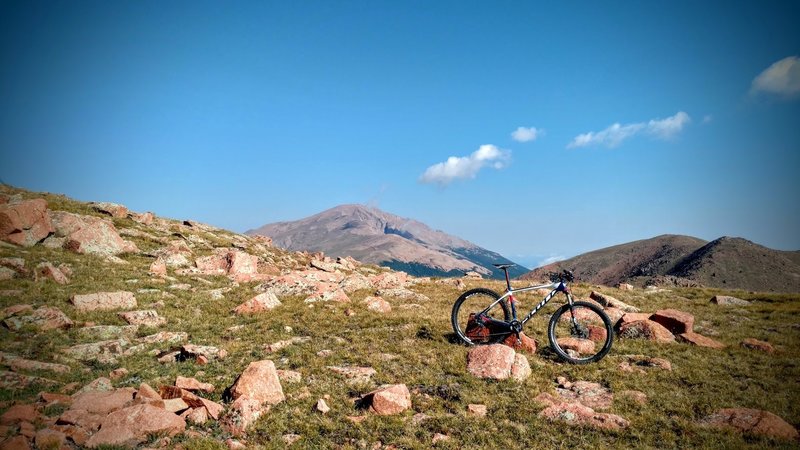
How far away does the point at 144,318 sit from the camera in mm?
16469

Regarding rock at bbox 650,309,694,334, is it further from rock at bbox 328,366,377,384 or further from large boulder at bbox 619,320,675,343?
rock at bbox 328,366,377,384

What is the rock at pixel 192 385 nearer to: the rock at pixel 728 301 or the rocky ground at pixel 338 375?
the rocky ground at pixel 338 375

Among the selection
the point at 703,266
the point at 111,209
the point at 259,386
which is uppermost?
the point at 111,209

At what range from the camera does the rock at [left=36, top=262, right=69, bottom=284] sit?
20.0m

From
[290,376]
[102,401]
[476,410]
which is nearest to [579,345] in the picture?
[476,410]

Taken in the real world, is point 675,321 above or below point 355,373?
above

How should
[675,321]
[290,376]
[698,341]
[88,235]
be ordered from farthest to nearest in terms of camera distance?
[88,235] < [675,321] < [698,341] < [290,376]

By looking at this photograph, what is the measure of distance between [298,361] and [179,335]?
5735mm

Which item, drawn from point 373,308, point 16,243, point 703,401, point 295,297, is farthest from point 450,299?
point 16,243

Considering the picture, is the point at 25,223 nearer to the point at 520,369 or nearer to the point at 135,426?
the point at 135,426

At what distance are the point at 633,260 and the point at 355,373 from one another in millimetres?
153447

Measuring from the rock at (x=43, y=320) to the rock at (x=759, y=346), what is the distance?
26.9 metres

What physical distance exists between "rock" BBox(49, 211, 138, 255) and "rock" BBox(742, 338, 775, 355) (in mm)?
37033

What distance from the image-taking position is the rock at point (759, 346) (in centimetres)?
A: 1455
